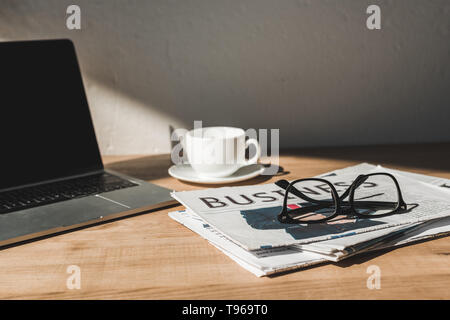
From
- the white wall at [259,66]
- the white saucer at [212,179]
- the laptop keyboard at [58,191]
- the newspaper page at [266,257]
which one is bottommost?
the newspaper page at [266,257]

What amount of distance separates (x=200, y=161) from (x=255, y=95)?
365mm

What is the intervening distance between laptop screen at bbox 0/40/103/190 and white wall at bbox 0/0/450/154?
0.17 m

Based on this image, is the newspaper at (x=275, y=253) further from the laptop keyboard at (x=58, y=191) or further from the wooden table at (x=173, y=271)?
the laptop keyboard at (x=58, y=191)

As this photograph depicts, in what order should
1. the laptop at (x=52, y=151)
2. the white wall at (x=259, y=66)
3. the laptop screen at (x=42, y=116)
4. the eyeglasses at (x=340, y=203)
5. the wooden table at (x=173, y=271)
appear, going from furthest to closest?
1. the white wall at (x=259, y=66)
2. the laptop screen at (x=42, y=116)
3. the laptop at (x=52, y=151)
4. the eyeglasses at (x=340, y=203)
5. the wooden table at (x=173, y=271)

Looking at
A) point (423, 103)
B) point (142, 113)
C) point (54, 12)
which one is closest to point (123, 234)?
point (142, 113)

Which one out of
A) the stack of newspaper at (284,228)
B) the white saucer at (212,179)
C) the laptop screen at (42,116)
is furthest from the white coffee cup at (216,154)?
the laptop screen at (42,116)

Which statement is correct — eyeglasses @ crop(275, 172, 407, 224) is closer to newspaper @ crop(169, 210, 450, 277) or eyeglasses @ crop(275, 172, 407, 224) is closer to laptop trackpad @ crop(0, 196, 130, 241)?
newspaper @ crop(169, 210, 450, 277)

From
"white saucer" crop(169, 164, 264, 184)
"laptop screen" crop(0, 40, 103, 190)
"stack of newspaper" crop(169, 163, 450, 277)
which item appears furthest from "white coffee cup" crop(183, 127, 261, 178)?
"laptop screen" crop(0, 40, 103, 190)

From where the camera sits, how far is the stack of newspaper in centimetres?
58

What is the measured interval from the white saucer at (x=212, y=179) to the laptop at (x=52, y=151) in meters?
0.09

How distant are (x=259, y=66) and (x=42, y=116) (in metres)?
0.56

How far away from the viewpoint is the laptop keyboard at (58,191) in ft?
2.59

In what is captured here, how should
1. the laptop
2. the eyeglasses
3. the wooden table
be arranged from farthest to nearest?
the laptop
the eyeglasses
the wooden table
